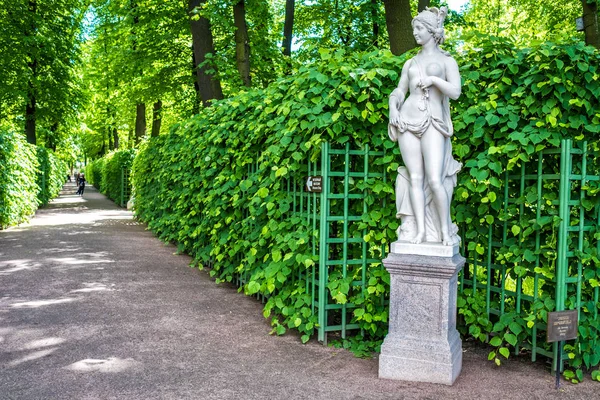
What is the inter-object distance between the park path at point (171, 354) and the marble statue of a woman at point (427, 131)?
4.11 ft

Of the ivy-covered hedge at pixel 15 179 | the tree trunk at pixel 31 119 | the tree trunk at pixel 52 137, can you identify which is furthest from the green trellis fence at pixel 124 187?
the ivy-covered hedge at pixel 15 179

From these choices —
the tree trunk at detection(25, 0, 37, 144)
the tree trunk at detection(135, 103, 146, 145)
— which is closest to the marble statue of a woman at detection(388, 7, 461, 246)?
the tree trunk at detection(25, 0, 37, 144)

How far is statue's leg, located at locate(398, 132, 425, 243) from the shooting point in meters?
4.34

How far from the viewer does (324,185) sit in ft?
16.5

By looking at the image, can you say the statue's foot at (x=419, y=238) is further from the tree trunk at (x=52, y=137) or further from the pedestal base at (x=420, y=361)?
the tree trunk at (x=52, y=137)

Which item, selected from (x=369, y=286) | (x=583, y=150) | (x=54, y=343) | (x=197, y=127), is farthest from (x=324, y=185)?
(x=197, y=127)

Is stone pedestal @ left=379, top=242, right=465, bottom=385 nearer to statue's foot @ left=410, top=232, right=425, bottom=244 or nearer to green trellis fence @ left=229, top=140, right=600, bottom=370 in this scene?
statue's foot @ left=410, top=232, right=425, bottom=244

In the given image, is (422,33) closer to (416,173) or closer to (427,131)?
(427,131)

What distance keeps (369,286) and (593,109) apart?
2463 mm

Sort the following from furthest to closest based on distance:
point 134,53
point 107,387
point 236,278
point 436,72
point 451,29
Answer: point 134,53 → point 451,29 → point 236,278 → point 436,72 → point 107,387

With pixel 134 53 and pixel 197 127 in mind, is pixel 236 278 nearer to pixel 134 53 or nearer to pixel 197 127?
pixel 197 127

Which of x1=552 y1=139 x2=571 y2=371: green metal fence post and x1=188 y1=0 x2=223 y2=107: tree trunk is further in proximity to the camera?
x1=188 y1=0 x2=223 y2=107: tree trunk

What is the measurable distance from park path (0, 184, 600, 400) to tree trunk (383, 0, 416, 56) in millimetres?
4978

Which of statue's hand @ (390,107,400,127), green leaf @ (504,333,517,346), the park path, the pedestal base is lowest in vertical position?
the park path
